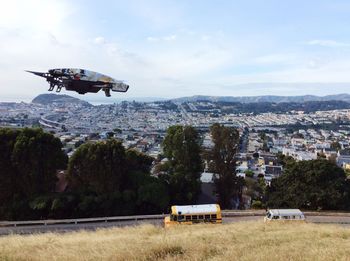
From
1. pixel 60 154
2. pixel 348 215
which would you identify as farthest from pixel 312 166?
pixel 60 154

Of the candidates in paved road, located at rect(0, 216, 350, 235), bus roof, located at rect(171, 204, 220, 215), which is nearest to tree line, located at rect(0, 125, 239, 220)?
paved road, located at rect(0, 216, 350, 235)

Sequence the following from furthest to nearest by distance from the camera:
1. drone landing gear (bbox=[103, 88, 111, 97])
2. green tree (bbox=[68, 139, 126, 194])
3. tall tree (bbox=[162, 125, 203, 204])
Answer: tall tree (bbox=[162, 125, 203, 204]) → green tree (bbox=[68, 139, 126, 194]) → drone landing gear (bbox=[103, 88, 111, 97])

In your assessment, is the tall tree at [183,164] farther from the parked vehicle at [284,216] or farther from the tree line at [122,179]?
the parked vehicle at [284,216]

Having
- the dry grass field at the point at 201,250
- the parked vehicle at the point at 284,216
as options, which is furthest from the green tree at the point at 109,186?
the dry grass field at the point at 201,250

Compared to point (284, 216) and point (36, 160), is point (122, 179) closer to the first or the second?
point (36, 160)

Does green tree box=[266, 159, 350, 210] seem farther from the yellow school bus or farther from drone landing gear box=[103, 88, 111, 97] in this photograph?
drone landing gear box=[103, 88, 111, 97]

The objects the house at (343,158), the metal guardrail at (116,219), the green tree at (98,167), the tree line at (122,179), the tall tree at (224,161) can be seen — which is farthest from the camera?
the house at (343,158)
